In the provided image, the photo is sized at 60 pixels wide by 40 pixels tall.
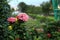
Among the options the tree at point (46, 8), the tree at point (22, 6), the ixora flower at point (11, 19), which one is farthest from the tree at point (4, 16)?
the tree at point (46, 8)

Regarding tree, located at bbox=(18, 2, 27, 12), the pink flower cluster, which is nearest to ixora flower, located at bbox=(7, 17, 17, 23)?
the pink flower cluster

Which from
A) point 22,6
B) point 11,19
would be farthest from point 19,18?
point 22,6

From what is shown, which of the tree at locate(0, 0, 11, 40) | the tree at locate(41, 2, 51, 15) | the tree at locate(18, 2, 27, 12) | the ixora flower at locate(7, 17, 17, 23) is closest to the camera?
the tree at locate(0, 0, 11, 40)

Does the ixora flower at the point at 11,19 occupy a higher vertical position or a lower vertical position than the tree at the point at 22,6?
higher

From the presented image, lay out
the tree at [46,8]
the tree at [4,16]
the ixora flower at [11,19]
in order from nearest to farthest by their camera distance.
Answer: the tree at [4,16] → the ixora flower at [11,19] → the tree at [46,8]

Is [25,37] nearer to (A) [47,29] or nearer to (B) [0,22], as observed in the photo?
(B) [0,22]

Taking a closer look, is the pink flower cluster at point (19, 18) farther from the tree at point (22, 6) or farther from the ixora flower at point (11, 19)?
the tree at point (22, 6)

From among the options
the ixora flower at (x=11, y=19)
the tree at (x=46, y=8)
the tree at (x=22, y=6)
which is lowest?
the tree at (x=46, y=8)

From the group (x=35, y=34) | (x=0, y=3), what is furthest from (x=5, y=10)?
(x=35, y=34)

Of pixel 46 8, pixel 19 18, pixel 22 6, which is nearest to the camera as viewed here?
pixel 19 18

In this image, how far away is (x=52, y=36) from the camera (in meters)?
4.20

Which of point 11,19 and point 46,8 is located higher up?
point 11,19

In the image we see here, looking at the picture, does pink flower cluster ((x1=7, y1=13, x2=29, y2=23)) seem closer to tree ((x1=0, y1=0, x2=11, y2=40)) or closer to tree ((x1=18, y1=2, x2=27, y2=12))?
tree ((x1=0, y1=0, x2=11, y2=40))

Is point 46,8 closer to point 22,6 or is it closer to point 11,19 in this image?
point 22,6
